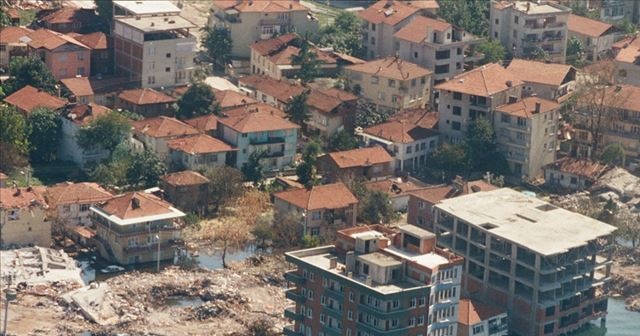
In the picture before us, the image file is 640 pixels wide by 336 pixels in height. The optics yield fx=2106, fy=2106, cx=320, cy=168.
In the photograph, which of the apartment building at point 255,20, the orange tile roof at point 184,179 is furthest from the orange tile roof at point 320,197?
the apartment building at point 255,20

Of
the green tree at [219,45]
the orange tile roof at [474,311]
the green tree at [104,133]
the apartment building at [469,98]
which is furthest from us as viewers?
the green tree at [219,45]

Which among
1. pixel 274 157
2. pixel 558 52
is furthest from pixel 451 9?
pixel 274 157

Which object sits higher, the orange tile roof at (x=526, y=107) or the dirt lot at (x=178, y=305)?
the orange tile roof at (x=526, y=107)

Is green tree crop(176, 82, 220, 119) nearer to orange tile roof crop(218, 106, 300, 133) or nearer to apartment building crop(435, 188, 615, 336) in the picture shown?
orange tile roof crop(218, 106, 300, 133)

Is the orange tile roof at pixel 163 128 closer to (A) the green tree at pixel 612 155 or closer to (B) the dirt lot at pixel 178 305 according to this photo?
(B) the dirt lot at pixel 178 305

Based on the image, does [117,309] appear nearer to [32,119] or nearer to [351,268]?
[351,268]
